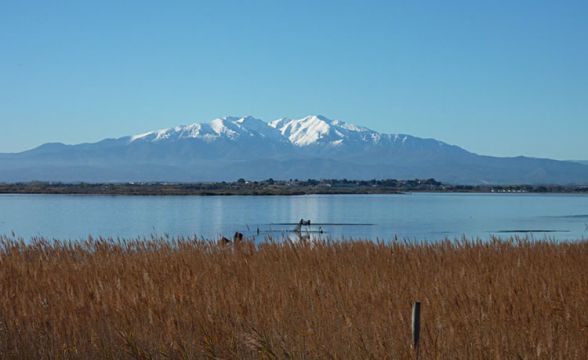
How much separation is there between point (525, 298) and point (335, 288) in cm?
250

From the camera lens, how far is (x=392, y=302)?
10.9 m

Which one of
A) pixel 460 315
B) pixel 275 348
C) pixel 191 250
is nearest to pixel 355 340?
pixel 275 348

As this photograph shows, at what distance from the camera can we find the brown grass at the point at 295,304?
893 centimetres

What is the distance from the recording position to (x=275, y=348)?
8.69 metres

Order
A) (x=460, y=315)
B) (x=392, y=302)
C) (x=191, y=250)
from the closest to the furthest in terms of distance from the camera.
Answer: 1. (x=460, y=315)
2. (x=392, y=302)
3. (x=191, y=250)

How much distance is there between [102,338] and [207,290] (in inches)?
93.3

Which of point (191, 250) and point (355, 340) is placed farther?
point (191, 250)

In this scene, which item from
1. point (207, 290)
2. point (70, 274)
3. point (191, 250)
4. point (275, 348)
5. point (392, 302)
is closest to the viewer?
point (275, 348)

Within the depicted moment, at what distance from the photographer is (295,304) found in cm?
1091

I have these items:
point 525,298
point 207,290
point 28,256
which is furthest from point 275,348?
point 28,256

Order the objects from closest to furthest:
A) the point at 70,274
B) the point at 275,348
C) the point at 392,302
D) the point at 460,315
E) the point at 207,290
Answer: the point at 275,348
the point at 460,315
the point at 392,302
the point at 207,290
the point at 70,274

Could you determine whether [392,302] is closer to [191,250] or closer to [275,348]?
[275,348]

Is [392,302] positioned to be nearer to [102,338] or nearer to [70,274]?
[102,338]

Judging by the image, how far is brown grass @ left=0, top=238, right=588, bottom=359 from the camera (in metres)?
8.93
